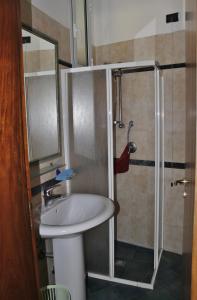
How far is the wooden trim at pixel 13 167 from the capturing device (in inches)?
29.8

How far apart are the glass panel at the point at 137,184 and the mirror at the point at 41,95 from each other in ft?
2.31

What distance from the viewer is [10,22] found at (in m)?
0.78

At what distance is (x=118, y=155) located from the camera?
2629mm

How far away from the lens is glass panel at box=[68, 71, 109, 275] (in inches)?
82.4

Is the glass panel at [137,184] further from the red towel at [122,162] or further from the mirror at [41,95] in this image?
the mirror at [41,95]

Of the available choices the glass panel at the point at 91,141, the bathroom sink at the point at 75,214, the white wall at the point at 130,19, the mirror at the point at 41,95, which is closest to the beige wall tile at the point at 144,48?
the white wall at the point at 130,19

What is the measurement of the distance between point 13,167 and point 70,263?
44.5 inches

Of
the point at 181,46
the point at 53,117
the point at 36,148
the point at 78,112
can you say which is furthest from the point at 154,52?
the point at 36,148

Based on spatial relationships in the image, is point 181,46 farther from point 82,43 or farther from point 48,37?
point 48,37

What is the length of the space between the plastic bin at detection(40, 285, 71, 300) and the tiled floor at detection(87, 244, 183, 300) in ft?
1.71

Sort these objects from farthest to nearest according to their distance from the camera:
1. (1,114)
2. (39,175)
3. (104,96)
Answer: (104,96) → (39,175) → (1,114)

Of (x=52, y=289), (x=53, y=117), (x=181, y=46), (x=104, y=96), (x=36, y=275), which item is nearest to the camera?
(x=36, y=275)

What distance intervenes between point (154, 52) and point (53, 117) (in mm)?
1214

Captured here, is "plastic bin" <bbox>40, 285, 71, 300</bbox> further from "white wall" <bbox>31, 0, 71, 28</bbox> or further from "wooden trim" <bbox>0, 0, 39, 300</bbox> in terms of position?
"white wall" <bbox>31, 0, 71, 28</bbox>
